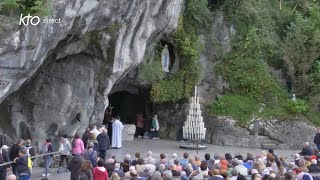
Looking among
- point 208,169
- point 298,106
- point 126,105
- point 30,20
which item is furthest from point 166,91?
point 208,169

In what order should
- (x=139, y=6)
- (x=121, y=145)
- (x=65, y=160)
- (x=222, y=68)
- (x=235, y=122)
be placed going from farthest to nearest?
(x=222, y=68), (x=235, y=122), (x=121, y=145), (x=139, y=6), (x=65, y=160)

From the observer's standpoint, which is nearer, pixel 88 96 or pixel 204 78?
pixel 88 96

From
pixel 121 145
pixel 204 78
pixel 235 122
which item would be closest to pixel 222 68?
pixel 204 78

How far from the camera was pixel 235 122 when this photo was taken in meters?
27.3

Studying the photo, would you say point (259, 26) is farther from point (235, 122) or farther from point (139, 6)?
point (139, 6)

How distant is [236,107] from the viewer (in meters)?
27.9

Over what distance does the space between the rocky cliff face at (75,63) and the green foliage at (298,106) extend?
6838mm

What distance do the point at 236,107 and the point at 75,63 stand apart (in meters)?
8.73

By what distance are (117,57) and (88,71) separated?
1.23 m

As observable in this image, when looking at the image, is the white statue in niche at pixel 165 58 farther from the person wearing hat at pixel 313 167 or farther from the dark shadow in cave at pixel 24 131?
the person wearing hat at pixel 313 167

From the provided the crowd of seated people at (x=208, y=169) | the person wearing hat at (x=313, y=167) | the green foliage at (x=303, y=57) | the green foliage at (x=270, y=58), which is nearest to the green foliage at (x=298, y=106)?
the green foliage at (x=270, y=58)

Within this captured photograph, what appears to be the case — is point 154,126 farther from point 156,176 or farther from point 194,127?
point 156,176

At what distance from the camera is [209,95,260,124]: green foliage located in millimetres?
27516

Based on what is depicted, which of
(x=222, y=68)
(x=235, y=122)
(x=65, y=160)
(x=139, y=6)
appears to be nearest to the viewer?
(x=65, y=160)
